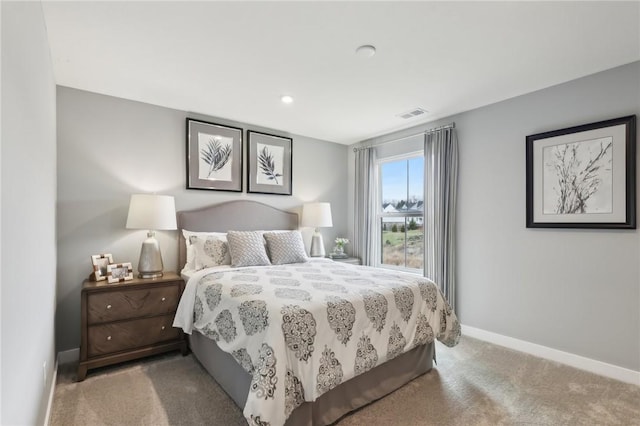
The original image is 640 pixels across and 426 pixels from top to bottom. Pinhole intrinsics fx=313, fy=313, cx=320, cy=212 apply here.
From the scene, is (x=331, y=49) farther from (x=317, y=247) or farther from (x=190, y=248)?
(x=317, y=247)

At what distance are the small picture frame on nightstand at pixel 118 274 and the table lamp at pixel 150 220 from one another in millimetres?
122

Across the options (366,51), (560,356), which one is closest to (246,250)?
(366,51)

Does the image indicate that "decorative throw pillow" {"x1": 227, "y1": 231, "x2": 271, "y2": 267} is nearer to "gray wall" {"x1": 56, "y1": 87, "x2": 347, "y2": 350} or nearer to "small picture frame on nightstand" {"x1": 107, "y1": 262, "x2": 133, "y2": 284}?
"gray wall" {"x1": 56, "y1": 87, "x2": 347, "y2": 350}

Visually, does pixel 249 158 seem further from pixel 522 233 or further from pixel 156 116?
pixel 522 233

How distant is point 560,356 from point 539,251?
96cm

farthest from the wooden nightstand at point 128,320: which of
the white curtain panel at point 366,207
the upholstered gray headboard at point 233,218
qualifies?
the white curtain panel at point 366,207

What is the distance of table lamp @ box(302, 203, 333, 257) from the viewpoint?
→ 169 inches

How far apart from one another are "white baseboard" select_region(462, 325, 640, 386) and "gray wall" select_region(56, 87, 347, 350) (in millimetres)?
3364

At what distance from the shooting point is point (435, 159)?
3848 mm

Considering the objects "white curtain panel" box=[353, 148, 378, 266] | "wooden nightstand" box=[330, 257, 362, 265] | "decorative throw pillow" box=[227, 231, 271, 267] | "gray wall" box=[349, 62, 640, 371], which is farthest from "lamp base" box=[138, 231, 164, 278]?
"gray wall" box=[349, 62, 640, 371]

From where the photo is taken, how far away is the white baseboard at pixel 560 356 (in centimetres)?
252

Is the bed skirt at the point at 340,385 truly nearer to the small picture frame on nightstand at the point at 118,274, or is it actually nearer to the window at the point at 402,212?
the small picture frame on nightstand at the point at 118,274

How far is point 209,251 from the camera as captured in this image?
3.22 meters

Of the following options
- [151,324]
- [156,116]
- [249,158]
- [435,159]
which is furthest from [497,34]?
[151,324]
